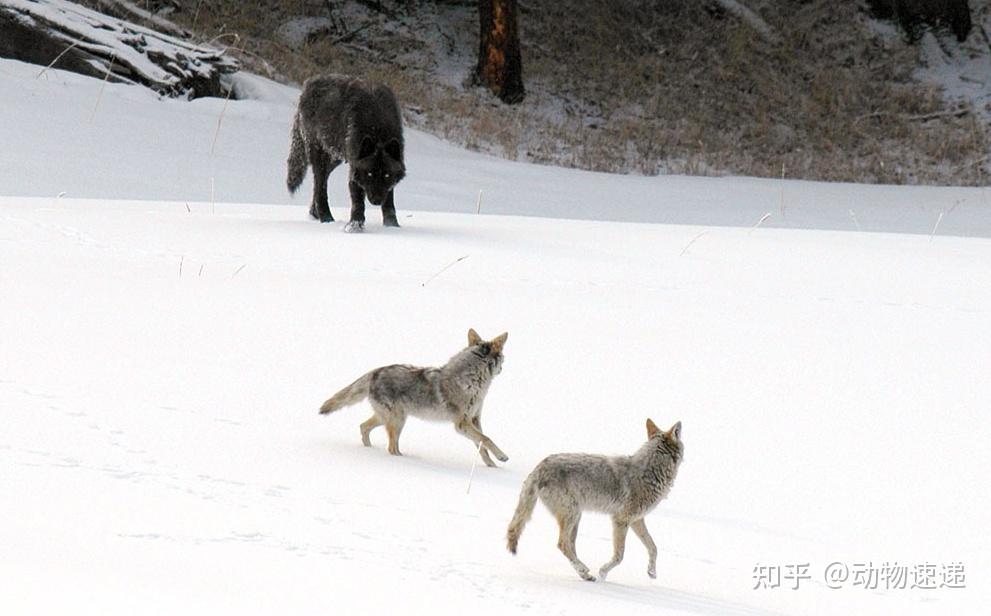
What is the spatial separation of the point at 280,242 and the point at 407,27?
685 inches

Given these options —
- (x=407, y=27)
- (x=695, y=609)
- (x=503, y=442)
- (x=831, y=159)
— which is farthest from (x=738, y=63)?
(x=695, y=609)

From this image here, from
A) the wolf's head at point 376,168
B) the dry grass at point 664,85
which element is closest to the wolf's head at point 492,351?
the wolf's head at point 376,168

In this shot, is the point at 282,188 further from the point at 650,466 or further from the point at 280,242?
the point at 650,466

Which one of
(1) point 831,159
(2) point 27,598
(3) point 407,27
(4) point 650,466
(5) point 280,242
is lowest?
(2) point 27,598

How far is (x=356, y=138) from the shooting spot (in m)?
10.5

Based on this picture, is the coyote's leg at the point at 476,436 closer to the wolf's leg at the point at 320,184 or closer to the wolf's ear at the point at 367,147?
the wolf's ear at the point at 367,147

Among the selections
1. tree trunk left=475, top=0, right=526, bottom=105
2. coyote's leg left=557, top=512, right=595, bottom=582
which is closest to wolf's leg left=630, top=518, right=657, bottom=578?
coyote's leg left=557, top=512, right=595, bottom=582

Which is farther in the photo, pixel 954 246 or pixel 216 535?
pixel 954 246

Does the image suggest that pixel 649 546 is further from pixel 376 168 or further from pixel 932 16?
pixel 932 16

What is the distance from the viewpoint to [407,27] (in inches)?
1019

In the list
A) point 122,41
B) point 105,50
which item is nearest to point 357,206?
point 105,50

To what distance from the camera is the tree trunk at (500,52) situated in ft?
75.1

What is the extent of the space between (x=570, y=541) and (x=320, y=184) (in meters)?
7.45

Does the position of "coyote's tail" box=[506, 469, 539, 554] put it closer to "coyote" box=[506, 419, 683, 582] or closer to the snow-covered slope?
"coyote" box=[506, 419, 683, 582]
